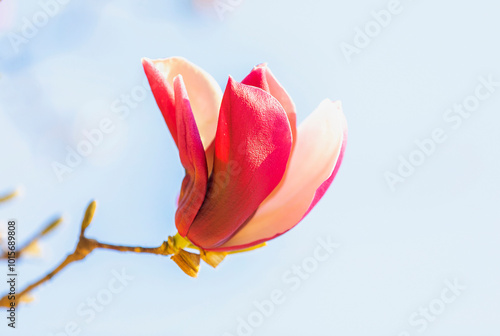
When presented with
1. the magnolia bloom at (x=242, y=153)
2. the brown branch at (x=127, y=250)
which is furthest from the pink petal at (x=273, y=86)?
the brown branch at (x=127, y=250)

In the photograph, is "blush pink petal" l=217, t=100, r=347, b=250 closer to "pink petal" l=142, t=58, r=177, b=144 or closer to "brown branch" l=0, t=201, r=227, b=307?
"brown branch" l=0, t=201, r=227, b=307

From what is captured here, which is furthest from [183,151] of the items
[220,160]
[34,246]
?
[34,246]

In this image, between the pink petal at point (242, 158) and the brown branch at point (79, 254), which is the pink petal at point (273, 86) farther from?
the brown branch at point (79, 254)

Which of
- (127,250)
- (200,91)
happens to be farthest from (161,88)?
(127,250)

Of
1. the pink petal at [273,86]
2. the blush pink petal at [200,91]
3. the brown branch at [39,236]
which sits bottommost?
the brown branch at [39,236]

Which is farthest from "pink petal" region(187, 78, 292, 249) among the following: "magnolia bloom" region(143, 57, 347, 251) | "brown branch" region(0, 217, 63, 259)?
"brown branch" region(0, 217, 63, 259)

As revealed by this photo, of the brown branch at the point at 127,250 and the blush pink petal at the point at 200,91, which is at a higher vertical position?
the blush pink petal at the point at 200,91

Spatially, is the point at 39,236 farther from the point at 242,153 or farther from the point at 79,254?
the point at 242,153
